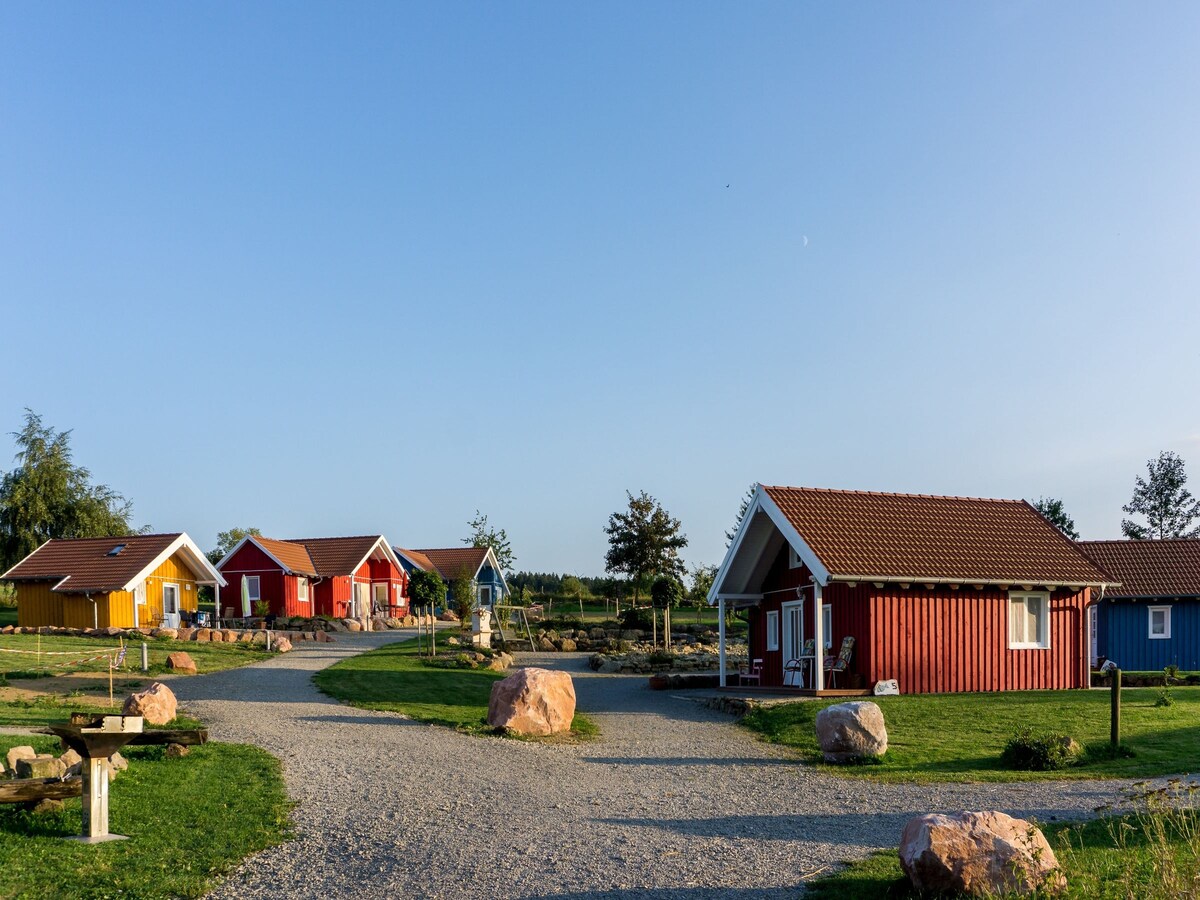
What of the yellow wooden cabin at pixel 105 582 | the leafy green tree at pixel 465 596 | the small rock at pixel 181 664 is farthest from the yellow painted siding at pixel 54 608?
the small rock at pixel 181 664

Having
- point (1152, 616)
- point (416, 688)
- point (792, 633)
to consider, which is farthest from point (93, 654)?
point (1152, 616)

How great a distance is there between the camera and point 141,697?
18516 mm

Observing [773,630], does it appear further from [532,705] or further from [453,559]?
[453,559]

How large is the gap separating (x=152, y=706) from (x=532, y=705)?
6314 millimetres

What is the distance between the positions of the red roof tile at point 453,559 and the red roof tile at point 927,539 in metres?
42.4

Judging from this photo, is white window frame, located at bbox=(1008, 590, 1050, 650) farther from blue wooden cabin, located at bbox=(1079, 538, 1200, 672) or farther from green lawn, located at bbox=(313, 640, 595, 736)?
blue wooden cabin, located at bbox=(1079, 538, 1200, 672)

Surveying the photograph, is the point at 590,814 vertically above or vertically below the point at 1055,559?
below

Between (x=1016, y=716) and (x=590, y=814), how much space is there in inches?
435

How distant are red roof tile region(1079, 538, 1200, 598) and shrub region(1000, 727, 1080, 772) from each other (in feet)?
67.5

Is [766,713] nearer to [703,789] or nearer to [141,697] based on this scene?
[703,789]

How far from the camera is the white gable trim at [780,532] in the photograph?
23578 millimetres

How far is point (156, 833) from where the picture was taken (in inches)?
431

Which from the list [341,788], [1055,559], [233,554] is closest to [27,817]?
[341,788]

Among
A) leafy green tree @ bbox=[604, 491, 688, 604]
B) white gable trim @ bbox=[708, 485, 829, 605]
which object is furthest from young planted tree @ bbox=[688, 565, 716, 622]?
white gable trim @ bbox=[708, 485, 829, 605]
